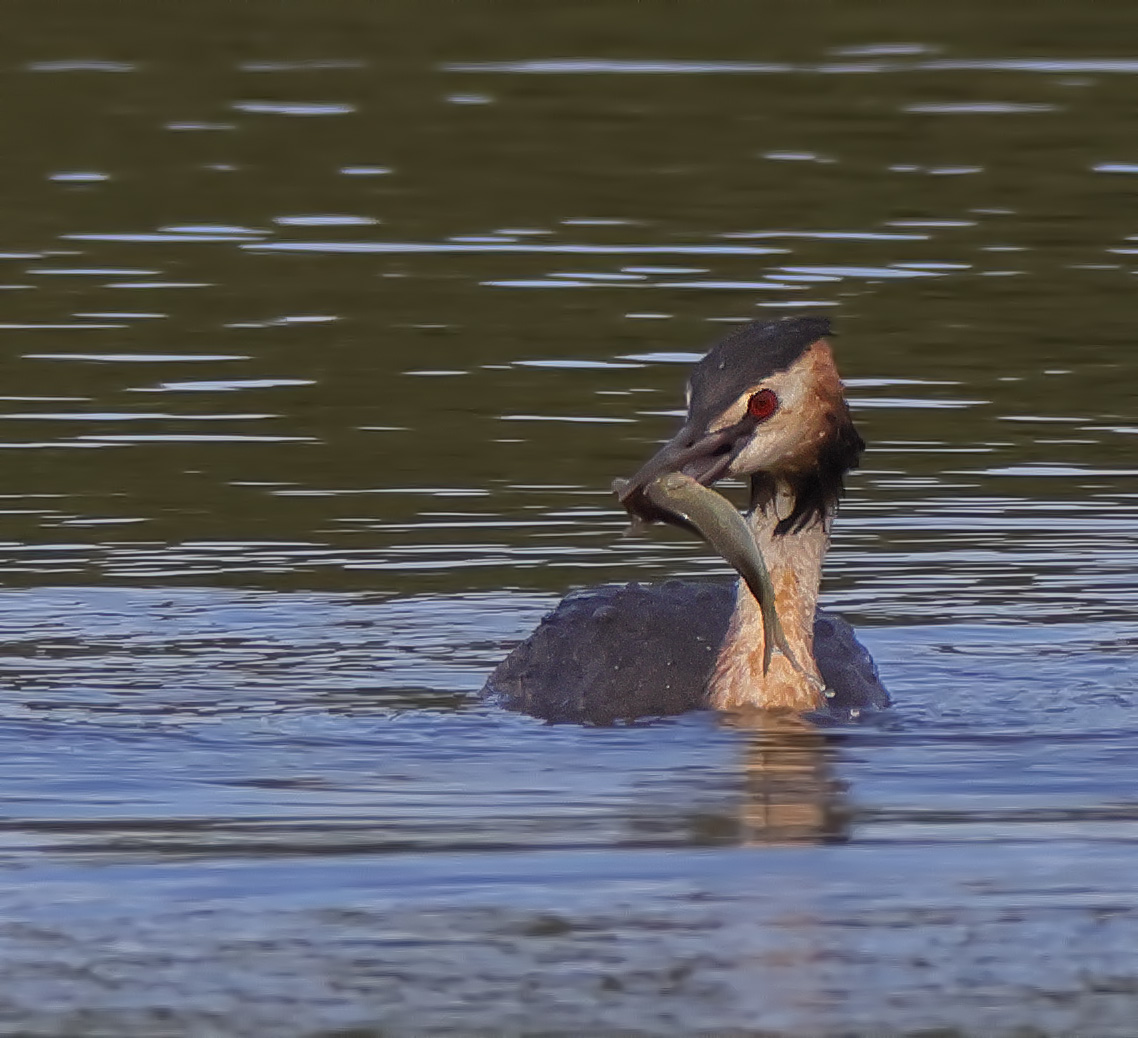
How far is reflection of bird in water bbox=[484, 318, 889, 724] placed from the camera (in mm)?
12109

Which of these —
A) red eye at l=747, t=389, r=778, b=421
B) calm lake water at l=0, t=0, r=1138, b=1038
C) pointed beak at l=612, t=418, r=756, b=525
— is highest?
red eye at l=747, t=389, r=778, b=421

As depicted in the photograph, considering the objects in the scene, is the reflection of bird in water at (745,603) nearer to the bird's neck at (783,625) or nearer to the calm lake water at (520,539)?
the bird's neck at (783,625)

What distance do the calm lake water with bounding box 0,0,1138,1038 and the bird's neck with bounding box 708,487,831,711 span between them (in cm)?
19

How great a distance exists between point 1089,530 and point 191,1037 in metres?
8.29

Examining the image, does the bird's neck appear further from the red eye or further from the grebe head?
the red eye

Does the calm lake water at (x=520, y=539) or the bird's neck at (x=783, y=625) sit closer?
the calm lake water at (x=520, y=539)

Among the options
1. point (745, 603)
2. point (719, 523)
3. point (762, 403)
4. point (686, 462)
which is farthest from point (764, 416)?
point (745, 603)

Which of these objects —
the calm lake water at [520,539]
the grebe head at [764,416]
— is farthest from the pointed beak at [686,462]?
the calm lake water at [520,539]

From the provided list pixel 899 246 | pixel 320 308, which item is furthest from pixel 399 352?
pixel 899 246

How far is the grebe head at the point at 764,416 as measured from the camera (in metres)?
12.0

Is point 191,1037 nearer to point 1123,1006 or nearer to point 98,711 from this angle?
point 1123,1006

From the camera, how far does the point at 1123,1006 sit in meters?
8.70

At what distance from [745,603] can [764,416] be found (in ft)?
2.89

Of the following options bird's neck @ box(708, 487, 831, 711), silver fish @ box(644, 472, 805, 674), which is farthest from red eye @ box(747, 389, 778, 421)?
bird's neck @ box(708, 487, 831, 711)
